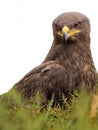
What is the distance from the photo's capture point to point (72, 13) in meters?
8.65

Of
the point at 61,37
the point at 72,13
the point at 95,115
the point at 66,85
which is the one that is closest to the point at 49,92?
the point at 66,85

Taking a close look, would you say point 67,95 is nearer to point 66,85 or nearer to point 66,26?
point 66,85

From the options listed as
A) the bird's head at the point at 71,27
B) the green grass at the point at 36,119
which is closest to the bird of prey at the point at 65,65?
the bird's head at the point at 71,27

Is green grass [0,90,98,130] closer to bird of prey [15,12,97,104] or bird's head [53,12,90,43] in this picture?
bird of prey [15,12,97,104]

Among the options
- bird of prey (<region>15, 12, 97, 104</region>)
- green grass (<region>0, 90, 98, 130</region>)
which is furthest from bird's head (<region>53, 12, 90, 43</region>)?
green grass (<region>0, 90, 98, 130</region>)

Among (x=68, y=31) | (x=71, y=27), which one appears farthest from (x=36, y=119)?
(x=71, y=27)

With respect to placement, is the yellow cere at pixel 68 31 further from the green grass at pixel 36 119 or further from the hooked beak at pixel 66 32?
the green grass at pixel 36 119

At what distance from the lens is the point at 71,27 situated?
8.27 meters

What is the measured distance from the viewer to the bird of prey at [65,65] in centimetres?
795

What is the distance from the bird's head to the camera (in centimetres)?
818

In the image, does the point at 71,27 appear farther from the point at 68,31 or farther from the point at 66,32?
the point at 66,32

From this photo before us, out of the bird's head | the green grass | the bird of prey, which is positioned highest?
the green grass

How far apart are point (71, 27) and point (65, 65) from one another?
0.57m

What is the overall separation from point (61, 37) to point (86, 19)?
2.34ft
